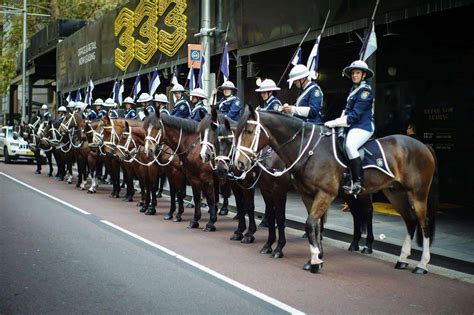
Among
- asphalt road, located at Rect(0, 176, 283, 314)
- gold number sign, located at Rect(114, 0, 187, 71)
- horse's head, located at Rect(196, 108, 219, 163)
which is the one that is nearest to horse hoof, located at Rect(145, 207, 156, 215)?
asphalt road, located at Rect(0, 176, 283, 314)

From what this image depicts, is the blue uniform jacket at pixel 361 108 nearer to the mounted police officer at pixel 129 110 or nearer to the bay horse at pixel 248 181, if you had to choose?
the bay horse at pixel 248 181

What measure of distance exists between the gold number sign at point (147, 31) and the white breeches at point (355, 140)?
13.7 metres

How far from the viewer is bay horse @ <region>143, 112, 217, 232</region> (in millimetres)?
11336

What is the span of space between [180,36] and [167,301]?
16.2 metres

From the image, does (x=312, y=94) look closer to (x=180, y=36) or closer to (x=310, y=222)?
(x=310, y=222)

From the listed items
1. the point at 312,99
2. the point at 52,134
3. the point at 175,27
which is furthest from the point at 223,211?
the point at 52,134

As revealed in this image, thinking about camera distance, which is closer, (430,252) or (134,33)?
(430,252)

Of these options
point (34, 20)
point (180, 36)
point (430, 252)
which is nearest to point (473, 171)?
point (430, 252)

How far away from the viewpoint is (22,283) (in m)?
6.88

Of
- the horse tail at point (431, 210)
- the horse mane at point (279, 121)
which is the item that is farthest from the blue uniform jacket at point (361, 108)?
the horse tail at point (431, 210)

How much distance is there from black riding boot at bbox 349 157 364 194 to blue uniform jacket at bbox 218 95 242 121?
3765 mm

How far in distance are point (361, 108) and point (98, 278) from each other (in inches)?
167

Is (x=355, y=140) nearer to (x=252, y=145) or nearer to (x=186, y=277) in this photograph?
(x=252, y=145)

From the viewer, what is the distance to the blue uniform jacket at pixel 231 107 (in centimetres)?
1150
